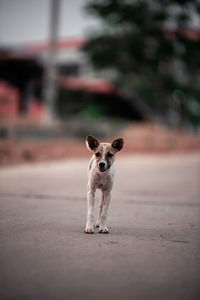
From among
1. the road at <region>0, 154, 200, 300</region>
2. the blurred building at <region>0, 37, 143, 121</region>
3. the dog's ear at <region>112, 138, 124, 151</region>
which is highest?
the blurred building at <region>0, 37, 143, 121</region>

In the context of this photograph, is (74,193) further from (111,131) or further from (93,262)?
(111,131)

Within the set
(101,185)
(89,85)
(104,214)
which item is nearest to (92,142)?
(101,185)

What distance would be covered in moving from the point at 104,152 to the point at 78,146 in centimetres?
1348

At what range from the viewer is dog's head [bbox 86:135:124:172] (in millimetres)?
5248

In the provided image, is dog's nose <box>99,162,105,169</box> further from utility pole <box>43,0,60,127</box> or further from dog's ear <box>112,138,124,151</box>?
utility pole <box>43,0,60,127</box>

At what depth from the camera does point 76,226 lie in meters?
5.39

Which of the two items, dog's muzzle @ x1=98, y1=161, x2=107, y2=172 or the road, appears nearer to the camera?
the road

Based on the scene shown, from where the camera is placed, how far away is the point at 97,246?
4.45m

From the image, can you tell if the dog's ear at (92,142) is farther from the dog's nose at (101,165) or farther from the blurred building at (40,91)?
the blurred building at (40,91)

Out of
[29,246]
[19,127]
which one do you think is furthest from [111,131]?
[29,246]

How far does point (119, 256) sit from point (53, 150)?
12823mm

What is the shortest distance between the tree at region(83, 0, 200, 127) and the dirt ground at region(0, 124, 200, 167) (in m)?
3.15

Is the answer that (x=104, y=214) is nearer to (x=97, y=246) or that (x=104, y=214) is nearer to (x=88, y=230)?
(x=88, y=230)

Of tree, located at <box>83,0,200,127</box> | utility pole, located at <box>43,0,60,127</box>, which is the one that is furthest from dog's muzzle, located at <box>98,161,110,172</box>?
tree, located at <box>83,0,200,127</box>
